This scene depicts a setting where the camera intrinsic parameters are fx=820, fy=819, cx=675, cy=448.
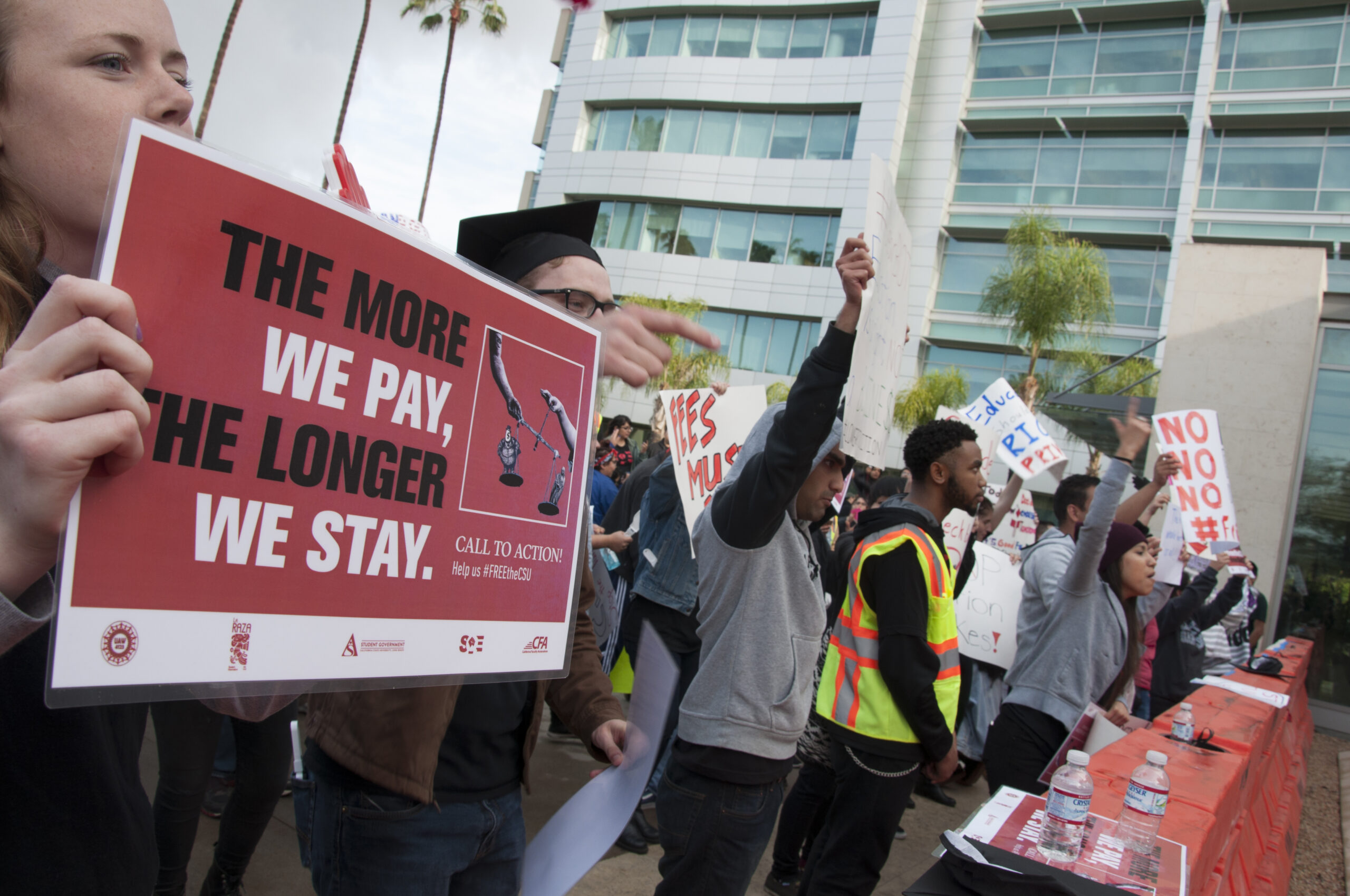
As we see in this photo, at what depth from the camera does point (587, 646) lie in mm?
2014

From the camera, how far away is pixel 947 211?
102ft

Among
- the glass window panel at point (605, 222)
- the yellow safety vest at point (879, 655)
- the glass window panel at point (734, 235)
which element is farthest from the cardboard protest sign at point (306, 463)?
the glass window panel at point (605, 222)

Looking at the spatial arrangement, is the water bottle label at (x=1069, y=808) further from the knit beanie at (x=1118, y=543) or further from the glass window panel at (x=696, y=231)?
the glass window panel at (x=696, y=231)

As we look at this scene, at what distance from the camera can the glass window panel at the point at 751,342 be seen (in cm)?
3138

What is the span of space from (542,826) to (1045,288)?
21.5 meters

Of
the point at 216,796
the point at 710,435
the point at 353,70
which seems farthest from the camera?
the point at 353,70

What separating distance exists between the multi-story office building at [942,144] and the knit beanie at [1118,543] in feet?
76.9

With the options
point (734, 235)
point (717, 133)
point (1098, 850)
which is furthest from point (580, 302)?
point (717, 133)

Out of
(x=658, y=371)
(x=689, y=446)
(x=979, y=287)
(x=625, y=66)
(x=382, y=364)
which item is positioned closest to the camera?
(x=382, y=364)

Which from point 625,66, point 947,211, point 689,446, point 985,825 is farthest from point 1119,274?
point 985,825

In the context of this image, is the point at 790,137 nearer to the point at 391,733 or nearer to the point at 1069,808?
the point at 1069,808

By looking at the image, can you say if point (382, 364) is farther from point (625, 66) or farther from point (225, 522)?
point (625, 66)

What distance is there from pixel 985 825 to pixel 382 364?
1.96 m

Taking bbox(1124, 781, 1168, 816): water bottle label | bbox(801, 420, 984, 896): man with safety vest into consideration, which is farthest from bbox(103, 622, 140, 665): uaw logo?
bbox(801, 420, 984, 896): man with safety vest
